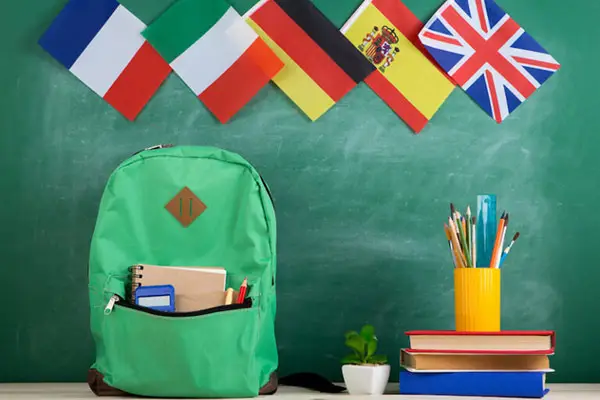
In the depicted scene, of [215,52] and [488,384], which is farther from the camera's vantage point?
[215,52]

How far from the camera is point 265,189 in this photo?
1288 mm

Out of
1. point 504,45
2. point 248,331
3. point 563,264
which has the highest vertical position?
point 504,45

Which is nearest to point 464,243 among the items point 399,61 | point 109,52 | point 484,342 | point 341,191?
point 484,342

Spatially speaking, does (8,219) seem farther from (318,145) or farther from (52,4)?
(318,145)

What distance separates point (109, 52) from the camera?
1.52 meters

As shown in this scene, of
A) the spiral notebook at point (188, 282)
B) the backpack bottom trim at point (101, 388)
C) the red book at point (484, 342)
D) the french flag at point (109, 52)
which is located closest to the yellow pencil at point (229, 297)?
the spiral notebook at point (188, 282)

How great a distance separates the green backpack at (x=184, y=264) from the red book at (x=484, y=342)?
9.8 inches

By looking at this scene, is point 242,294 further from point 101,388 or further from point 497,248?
point 497,248

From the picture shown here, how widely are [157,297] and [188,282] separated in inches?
2.2

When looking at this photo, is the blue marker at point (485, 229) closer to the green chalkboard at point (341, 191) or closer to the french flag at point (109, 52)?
the green chalkboard at point (341, 191)

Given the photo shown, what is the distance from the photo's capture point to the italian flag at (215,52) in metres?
1.52

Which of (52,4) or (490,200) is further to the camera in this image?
(52,4)

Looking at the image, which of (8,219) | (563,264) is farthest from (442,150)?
(8,219)

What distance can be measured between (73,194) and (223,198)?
373mm
